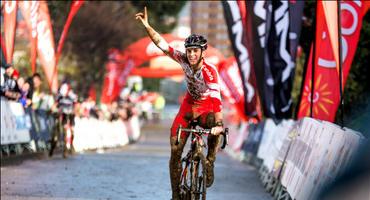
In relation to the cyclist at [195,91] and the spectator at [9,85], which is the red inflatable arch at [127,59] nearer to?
the spectator at [9,85]

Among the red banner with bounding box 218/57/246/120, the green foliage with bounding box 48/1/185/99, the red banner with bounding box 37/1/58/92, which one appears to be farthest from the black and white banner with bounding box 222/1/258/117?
the green foliage with bounding box 48/1/185/99

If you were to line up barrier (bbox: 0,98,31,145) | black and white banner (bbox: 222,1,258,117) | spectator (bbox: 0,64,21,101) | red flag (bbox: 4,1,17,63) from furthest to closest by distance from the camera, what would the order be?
red flag (bbox: 4,1,17,63), spectator (bbox: 0,64,21,101), black and white banner (bbox: 222,1,258,117), barrier (bbox: 0,98,31,145)

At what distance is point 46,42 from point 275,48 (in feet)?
31.9

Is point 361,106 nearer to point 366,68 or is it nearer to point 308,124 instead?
point 366,68

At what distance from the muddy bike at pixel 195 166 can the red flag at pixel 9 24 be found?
12724 millimetres

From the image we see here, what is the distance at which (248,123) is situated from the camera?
30.7 m

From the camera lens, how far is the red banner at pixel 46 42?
27406 millimetres

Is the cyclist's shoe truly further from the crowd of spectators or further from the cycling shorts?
the crowd of spectators

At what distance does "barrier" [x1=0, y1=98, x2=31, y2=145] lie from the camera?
20688mm

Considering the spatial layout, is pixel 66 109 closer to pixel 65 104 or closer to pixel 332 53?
pixel 65 104

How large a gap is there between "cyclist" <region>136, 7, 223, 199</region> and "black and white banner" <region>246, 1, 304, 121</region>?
8683 millimetres

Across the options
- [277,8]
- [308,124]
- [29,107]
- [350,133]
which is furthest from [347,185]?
[29,107]

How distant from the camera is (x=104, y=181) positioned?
16750 mm

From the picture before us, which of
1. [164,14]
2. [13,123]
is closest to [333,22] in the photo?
[13,123]
